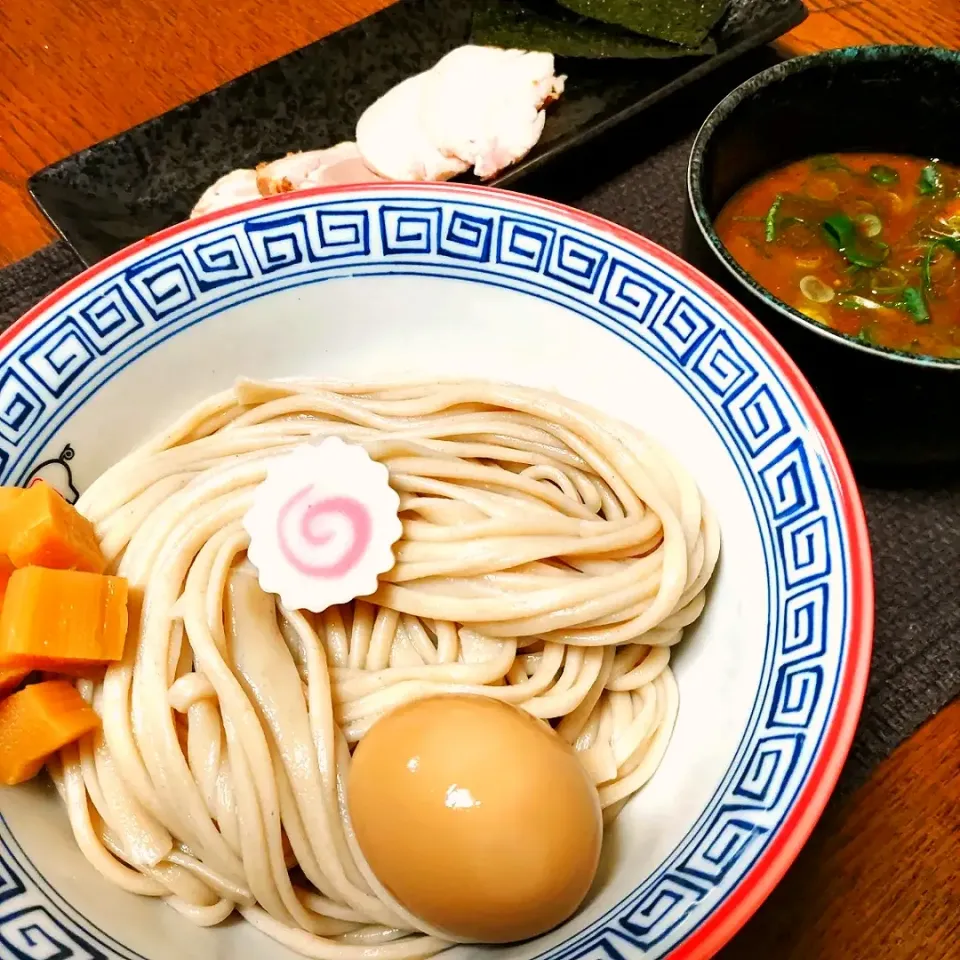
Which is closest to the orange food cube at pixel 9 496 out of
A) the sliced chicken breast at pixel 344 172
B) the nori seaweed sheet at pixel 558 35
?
the sliced chicken breast at pixel 344 172

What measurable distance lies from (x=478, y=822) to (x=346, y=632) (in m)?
0.52

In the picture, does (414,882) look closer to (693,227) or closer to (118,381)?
(118,381)

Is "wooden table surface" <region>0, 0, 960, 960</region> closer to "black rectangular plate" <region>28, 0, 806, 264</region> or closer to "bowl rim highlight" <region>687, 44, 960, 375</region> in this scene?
"black rectangular plate" <region>28, 0, 806, 264</region>

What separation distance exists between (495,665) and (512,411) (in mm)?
544

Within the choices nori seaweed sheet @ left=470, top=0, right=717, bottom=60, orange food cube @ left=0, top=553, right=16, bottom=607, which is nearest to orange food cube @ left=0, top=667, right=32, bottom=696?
orange food cube @ left=0, top=553, right=16, bottom=607

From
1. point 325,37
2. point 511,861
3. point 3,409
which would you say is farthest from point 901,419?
point 325,37

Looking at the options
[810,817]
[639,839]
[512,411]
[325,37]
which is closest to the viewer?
[810,817]

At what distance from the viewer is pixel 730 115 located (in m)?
1.97

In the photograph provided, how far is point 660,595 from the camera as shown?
58.8 inches

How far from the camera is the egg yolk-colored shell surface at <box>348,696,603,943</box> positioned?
1182mm

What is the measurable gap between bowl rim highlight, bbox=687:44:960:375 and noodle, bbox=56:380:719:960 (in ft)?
1.21

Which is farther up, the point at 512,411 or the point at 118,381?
the point at 118,381

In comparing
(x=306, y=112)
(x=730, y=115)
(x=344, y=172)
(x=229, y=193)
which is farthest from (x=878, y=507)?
(x=306, y=112)

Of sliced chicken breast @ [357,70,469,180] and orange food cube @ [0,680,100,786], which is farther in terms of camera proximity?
sliced chicken breast @ [357,70,469,180]
